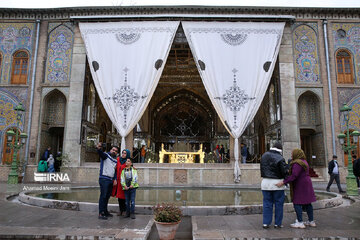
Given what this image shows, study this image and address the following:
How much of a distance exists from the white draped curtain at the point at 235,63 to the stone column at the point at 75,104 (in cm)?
534

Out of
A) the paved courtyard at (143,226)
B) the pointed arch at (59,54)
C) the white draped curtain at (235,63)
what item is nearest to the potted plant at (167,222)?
the paved courtyard at (143,226)

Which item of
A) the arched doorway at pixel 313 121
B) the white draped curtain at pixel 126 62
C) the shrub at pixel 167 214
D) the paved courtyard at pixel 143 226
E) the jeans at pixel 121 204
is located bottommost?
the paved courtyard at pixel 143 226

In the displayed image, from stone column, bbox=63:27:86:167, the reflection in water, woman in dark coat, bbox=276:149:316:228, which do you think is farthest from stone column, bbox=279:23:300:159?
stone column, bbox=63:27:86:167

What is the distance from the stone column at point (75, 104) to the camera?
12461 mm

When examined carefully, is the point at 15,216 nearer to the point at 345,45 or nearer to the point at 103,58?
the point at 103,58

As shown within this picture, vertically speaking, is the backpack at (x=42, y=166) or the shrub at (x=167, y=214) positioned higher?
the backpack at (x=42, y=166)

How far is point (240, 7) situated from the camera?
1324 centimetres

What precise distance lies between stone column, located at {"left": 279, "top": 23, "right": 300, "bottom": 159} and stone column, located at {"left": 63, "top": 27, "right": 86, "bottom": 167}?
9473mm

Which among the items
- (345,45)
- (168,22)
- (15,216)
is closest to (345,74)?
(345,45)

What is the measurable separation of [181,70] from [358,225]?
1634 cm

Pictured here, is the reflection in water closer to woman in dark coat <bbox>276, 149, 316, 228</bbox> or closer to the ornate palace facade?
woman in dark coat <bbox>276, 149, 316, 228</bbox>

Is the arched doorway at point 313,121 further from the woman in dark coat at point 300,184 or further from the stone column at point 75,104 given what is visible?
the stone column at point 75,104

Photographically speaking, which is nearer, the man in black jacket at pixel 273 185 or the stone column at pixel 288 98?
the man in black jacket at pixel 273 185

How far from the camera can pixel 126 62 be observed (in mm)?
12172
